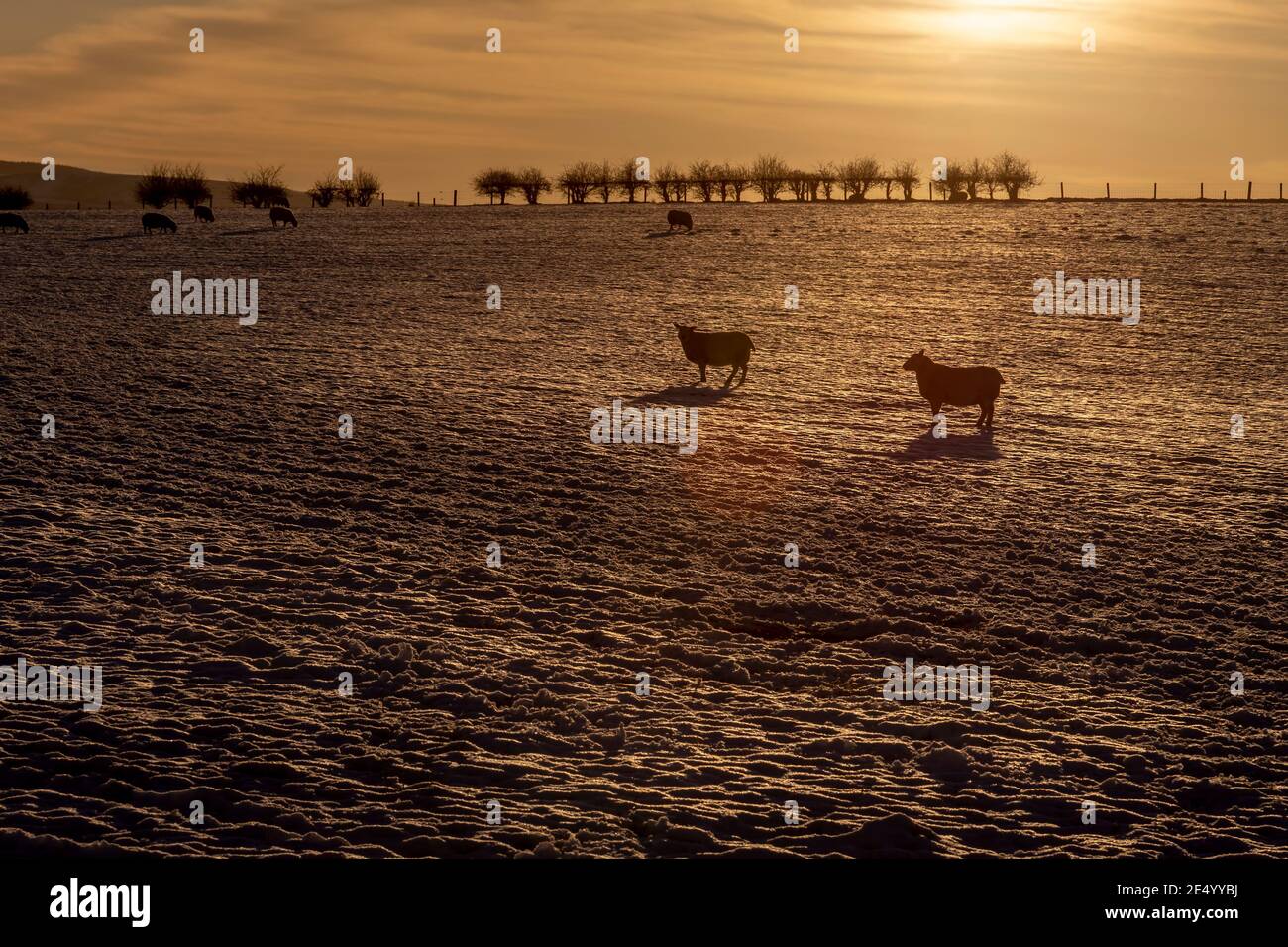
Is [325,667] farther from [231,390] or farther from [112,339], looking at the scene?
[112,339]

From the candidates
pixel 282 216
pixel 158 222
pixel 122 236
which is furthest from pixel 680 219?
pixel 122 236

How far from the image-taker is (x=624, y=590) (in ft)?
36.1

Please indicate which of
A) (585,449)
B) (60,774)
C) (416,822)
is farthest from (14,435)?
(416,822)

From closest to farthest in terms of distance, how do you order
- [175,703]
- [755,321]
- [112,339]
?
[175,703] < [112,339] < [755,321]

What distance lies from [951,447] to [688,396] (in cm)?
434

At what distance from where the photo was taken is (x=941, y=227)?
48.0 m

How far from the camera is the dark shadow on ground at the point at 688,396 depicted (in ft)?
62.5

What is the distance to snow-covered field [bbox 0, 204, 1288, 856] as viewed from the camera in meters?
7.00

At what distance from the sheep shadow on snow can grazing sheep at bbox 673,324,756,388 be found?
3.79 m

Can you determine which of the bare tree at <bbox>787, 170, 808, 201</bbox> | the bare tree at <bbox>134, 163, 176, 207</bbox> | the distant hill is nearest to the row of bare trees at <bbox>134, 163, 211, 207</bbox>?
the bare tree at <bbox>134, 163, 176, 207</bbox>

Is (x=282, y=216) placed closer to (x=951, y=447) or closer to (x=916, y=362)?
(x=916, y=362)

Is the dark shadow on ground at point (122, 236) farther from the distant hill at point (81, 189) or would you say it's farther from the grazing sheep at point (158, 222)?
the distant hill at point (81, 189)

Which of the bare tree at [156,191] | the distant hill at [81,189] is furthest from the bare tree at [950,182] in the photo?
the distant hill at [81,189]

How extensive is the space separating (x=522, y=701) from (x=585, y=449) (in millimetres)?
7646
